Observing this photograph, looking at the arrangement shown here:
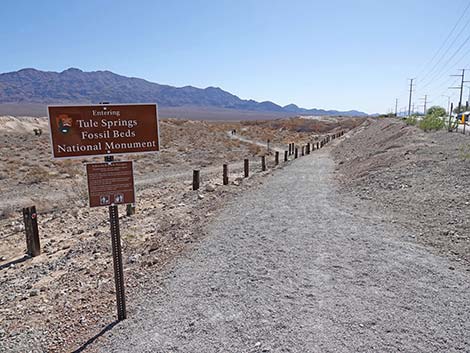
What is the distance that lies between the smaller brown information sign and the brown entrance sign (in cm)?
18

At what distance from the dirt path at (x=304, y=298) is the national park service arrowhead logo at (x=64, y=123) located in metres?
2.31

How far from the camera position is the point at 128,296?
16.0 ft

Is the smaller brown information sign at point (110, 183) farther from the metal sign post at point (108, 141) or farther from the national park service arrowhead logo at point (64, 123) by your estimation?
the national park service arrowhead logo at point (64, 123)

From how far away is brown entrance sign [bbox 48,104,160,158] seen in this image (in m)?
3.74

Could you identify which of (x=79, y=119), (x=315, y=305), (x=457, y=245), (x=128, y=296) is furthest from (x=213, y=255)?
(x=457, y=245)

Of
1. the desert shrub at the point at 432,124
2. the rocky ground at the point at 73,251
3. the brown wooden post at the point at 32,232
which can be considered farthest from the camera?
the desert shrub at the point at 432,124

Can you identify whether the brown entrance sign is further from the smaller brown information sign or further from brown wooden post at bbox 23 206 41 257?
brown wooden post at bbox 23 206 41 257

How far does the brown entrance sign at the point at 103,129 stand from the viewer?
374 cm

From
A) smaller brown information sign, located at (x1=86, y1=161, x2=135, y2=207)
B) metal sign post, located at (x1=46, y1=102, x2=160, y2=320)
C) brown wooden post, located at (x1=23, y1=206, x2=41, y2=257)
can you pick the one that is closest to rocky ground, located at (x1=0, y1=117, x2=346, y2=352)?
brown wooden post, located at (x1=23, y1=206, x2=41, y2=257)

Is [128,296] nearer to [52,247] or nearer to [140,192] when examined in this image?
[52,247]

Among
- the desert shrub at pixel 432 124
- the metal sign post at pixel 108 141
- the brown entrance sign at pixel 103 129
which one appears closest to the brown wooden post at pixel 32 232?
the metal sign post at pixel 108 141

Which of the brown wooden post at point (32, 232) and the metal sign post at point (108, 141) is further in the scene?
the brown wooden post at point (32, 232)

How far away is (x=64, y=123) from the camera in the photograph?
12.3 ft

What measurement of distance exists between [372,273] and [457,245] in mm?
2087
